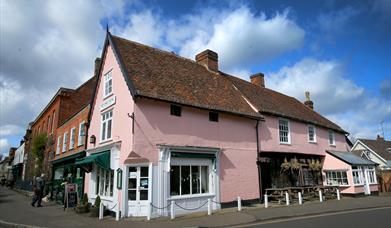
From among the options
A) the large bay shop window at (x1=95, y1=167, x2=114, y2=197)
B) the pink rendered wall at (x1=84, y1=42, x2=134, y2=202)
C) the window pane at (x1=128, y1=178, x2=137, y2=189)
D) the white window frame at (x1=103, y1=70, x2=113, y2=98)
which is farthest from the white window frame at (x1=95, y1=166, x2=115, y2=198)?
the white window frame at (x1=103, y1=70, x2=113, y2=98)

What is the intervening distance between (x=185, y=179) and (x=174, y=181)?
69cm

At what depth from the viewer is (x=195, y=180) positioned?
1552 centimetres

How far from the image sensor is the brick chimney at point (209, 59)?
2202cm

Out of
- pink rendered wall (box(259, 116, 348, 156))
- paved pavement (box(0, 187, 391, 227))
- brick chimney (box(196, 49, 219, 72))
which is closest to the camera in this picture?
paved pavement (box(0, 187, 391, 227))

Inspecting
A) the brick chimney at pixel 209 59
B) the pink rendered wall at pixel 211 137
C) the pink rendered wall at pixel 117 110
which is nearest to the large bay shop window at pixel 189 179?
the pink rendered wall at pixel 211 137

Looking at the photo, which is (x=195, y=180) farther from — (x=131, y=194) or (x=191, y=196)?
(x=131, y=194)

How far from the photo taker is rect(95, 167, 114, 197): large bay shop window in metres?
15.7

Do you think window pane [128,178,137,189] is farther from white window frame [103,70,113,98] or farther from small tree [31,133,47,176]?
small tree [31,133,47,176]

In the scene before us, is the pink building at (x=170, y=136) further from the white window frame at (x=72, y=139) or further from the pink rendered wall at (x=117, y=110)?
the white window frame at (x=72, y=139)

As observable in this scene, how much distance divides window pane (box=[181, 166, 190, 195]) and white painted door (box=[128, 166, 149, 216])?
191 centimetres

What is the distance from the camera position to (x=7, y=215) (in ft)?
47.0

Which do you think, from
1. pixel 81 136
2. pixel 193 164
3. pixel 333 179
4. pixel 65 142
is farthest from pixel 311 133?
pixel 65 142

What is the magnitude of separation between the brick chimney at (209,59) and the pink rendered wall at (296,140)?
5.43m

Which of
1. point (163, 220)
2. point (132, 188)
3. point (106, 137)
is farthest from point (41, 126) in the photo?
point (163, 220)
